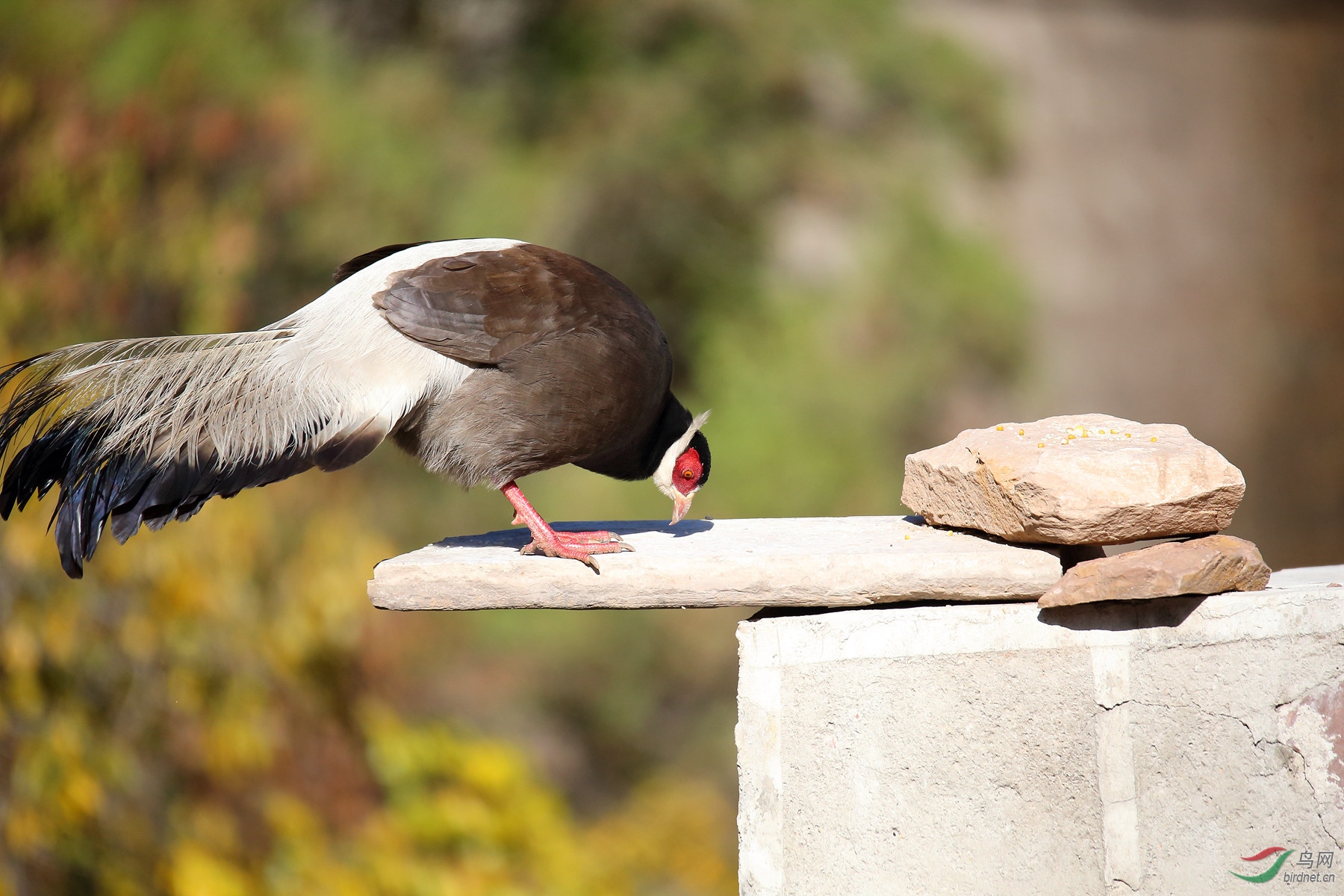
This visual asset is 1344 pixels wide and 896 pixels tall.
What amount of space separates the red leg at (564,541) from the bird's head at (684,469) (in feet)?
1.30

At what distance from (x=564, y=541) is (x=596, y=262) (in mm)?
4760

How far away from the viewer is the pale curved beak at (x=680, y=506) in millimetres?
3041

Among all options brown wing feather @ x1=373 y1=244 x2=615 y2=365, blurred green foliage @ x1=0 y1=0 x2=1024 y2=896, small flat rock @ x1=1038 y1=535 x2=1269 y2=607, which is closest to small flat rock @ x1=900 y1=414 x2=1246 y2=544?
small flat rock @ x1=1038 y1=535 x2=1269 y2=607

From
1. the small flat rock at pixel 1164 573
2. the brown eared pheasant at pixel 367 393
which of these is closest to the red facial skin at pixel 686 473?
the brown eared pheasant at pixel 367 393

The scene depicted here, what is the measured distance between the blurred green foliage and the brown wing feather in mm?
1816

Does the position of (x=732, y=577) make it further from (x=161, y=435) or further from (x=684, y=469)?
(x=161, y=435)

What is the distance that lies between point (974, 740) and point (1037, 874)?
0.31 m

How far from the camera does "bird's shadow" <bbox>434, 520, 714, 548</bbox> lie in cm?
286

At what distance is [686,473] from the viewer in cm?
313

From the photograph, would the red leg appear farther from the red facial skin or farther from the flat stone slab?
the red facial skin

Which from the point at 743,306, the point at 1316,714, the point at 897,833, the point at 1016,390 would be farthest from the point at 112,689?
the point at 1016,390

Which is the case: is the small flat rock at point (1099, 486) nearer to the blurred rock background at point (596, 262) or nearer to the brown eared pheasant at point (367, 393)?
the brown eared pheasant at point (367, 393)

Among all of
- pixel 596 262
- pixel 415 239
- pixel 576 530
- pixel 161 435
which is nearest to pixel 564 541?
pixel 576 530

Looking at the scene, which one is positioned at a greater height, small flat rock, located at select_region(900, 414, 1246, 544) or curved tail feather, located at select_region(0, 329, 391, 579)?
curved tail feather, located at select_region(0, 329, 391, 579)
